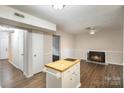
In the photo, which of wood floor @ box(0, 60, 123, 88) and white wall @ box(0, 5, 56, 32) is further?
wood floor @ box(0, 60, 123, 88)

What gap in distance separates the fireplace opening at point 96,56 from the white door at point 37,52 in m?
3.36

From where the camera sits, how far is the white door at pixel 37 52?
9.32ft

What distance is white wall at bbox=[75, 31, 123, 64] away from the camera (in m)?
4.78

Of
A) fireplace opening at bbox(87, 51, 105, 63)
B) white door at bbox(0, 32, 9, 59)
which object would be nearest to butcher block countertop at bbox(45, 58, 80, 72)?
fireplace opening at bbox(87, 51, 105, 63)

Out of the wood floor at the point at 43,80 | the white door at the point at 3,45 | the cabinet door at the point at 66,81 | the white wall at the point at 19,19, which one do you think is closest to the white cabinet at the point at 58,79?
the cabinet door at the point at 66,81

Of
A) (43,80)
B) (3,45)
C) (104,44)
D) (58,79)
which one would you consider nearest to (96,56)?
(104,44)

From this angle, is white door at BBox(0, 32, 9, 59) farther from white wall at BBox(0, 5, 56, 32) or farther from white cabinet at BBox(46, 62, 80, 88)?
white cabinet at BBox(46, 62, 80, 88)

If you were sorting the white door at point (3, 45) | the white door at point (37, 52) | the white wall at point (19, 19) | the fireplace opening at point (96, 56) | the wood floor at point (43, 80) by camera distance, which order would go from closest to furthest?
the white wall at point (19, 19) < the wood floor at point (43, 80) < the white door at point (37, 52) < the fireplace opening at point (96, 56) < the white door at point (3, 45)

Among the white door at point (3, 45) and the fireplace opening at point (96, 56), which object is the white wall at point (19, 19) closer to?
the fireplace opening at point (96, 56)

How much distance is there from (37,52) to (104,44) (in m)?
3.87

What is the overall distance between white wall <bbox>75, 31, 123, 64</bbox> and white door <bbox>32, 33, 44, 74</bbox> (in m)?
3.47

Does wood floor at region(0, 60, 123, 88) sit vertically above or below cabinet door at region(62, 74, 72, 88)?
below

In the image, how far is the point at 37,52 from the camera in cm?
300
